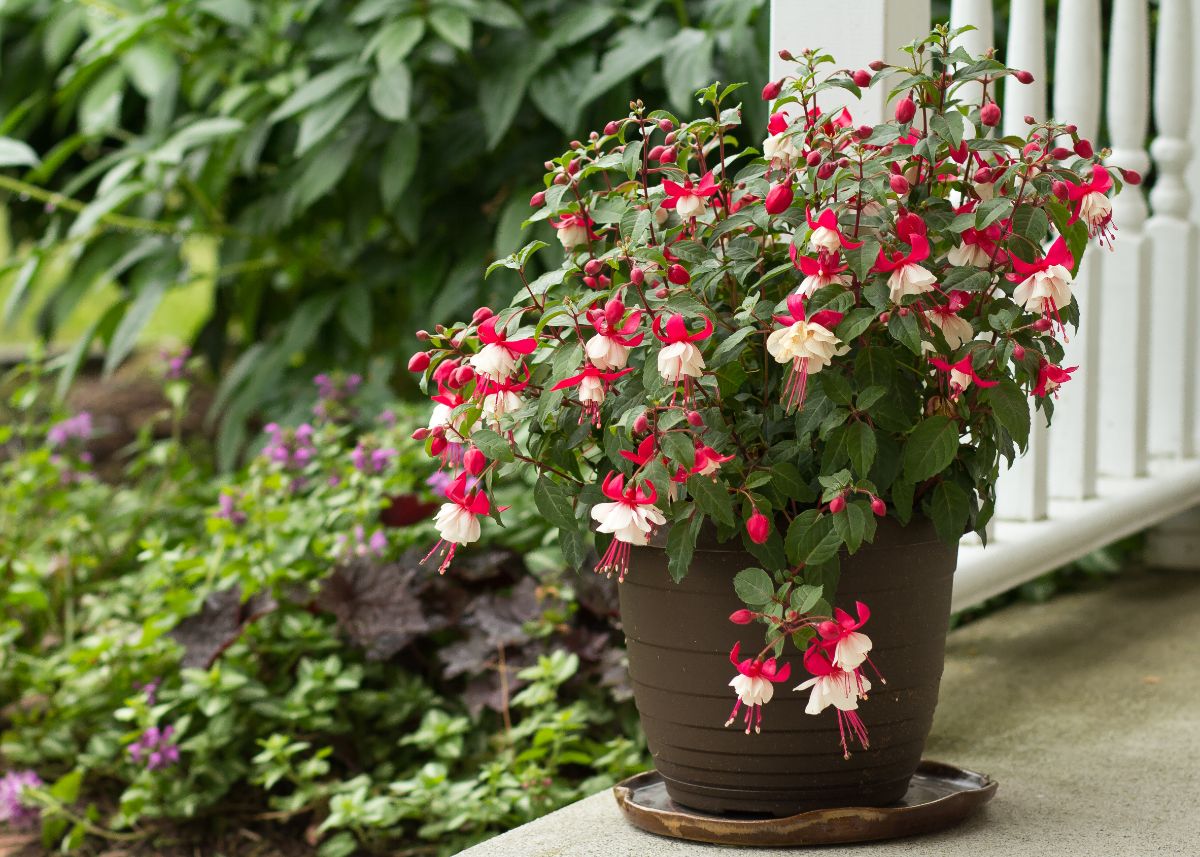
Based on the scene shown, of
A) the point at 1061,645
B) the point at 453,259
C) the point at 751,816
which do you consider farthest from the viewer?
the point at 453,259

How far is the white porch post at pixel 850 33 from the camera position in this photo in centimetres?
151

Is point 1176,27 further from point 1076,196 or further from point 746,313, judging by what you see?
point 746,313

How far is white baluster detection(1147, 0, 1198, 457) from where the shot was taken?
7.52ft

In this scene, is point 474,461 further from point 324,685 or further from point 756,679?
point 324,685

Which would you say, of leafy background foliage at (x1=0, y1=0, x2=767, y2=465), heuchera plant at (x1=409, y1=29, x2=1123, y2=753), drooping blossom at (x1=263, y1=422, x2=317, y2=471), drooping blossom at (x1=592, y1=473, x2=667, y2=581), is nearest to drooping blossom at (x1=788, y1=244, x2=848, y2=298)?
heuchera plant at (x1=409, y1=29, x2=1123, y2=753)

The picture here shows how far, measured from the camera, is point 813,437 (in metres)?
1.25

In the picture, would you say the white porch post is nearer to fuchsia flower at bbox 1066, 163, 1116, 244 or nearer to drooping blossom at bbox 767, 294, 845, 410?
fuchsia flower at bbox 1066, 163, 1116, 244

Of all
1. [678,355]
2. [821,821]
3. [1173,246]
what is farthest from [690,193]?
[1173,246]

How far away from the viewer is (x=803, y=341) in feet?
3.66

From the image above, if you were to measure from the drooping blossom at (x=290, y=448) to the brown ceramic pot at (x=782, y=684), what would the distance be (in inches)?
41.9

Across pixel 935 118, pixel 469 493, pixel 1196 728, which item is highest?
pixel 935 118

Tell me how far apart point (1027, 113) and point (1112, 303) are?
0.46 metres

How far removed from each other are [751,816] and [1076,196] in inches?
25.7

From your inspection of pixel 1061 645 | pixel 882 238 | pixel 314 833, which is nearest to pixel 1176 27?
pixel 1061 645
